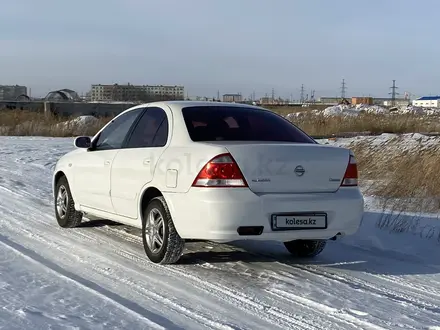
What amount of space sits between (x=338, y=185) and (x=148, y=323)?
2438 millimetres

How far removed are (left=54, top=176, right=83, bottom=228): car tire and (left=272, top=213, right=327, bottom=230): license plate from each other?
331 cm

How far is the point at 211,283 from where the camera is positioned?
5559 mm

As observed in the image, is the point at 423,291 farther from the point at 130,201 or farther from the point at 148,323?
the point at 130,201

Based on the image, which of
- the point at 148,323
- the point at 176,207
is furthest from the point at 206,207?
the point at 148,323

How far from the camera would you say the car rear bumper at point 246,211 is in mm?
5551

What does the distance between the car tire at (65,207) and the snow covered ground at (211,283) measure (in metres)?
0.13

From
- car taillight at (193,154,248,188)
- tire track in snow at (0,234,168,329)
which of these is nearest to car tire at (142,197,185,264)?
car taillight at (193,154,248,188)

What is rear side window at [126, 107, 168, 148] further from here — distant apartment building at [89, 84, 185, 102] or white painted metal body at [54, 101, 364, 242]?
distant apartment building at [89, 84, 185, 102]

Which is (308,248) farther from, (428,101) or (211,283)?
(428,101)

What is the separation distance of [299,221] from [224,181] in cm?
78

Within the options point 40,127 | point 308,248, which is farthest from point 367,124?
point 308,248

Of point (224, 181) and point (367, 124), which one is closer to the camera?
point (224, 181)

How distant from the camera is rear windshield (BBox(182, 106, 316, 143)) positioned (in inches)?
248

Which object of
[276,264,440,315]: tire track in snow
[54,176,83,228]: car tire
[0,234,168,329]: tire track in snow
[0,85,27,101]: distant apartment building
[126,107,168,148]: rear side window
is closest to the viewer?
[0,234,168,329]: tire track in snow
